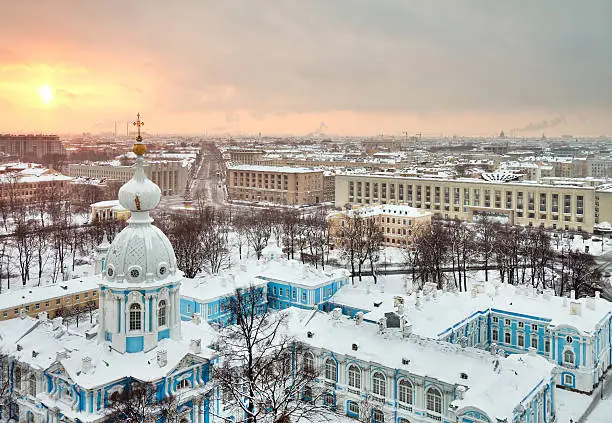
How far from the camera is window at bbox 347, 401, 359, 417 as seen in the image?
84.4 feet

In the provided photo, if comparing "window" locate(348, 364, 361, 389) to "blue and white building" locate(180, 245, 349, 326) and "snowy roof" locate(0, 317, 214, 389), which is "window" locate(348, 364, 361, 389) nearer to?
"snowy roof" locate(0, 317, 214, 389)

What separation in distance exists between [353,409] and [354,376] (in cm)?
145

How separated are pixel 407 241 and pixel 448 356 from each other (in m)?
41.4

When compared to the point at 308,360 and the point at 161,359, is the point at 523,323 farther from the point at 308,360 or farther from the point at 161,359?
the point at 161,359

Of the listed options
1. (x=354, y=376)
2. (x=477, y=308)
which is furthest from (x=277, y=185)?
(x=354, y=376)

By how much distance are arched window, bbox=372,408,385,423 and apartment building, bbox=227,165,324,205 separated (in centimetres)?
8183

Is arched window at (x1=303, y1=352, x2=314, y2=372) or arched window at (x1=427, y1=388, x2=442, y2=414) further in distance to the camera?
arched window at (x1=303, y1=352, x2=314, y2=372)

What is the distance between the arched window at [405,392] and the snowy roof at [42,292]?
1990 cm

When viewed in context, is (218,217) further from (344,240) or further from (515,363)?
(515,363)

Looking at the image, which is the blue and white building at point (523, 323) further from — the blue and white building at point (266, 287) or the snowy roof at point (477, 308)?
the blue and white building at point (266, 287)

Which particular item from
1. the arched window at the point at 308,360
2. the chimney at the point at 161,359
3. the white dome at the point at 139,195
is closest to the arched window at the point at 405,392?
the arched window at the point at 308,360

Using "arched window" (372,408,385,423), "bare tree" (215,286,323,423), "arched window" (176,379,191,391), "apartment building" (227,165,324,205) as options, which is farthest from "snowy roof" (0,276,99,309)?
"apartment building" (227,165,324,205)

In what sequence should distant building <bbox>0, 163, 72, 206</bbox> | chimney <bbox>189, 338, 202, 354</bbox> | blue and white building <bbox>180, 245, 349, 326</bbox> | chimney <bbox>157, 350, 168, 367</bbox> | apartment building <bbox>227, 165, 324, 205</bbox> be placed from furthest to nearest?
apartment building <bbox>227, 165, 324, 205</bbox> < distant building <bbox>0, 163, 72, 206</bbox> < blue and white building <bbox>180, 245, 349, 326</bbox> < chimney <bbox>189, 338, 202, 354</bbox> < chimney <bbox>157, 350, 168, 367</bbox>

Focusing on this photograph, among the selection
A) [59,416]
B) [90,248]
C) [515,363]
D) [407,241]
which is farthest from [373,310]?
[90,248]
